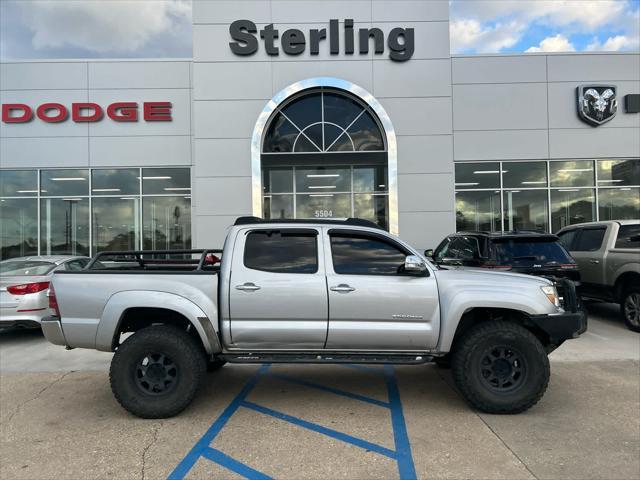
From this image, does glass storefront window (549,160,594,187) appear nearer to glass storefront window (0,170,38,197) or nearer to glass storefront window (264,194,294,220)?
glass storefront window (264,194,294,220)

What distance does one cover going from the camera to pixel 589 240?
912 cm

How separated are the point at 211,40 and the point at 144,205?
5664 millimetres

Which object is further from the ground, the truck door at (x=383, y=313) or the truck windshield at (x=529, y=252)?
the truck windshield at (x=529, y=252)

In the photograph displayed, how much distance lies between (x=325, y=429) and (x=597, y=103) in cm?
1448

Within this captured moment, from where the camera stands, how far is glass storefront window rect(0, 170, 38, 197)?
1459 centimetres

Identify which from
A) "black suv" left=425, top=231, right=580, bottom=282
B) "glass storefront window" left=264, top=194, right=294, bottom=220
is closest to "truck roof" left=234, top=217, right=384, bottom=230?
"black suv" left=425, top=231, right=580, bottom=282

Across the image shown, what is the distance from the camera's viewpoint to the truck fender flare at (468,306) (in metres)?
4.36

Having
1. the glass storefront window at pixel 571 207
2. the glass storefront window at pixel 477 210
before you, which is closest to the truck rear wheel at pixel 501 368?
the glass storefront window at pixel 477 210

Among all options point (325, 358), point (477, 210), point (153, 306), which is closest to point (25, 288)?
point (153, 306)

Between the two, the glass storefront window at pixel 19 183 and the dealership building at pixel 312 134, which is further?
the glass storefront window at pixel 19 183

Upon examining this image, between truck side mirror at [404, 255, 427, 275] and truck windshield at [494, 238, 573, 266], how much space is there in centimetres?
306

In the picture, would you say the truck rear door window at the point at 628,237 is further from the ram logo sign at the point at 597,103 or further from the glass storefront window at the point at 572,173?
the ram logo sign at the point at 597,103

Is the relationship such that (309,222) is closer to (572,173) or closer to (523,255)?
(523,255)

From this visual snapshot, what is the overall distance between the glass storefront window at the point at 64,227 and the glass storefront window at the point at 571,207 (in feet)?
50.7
